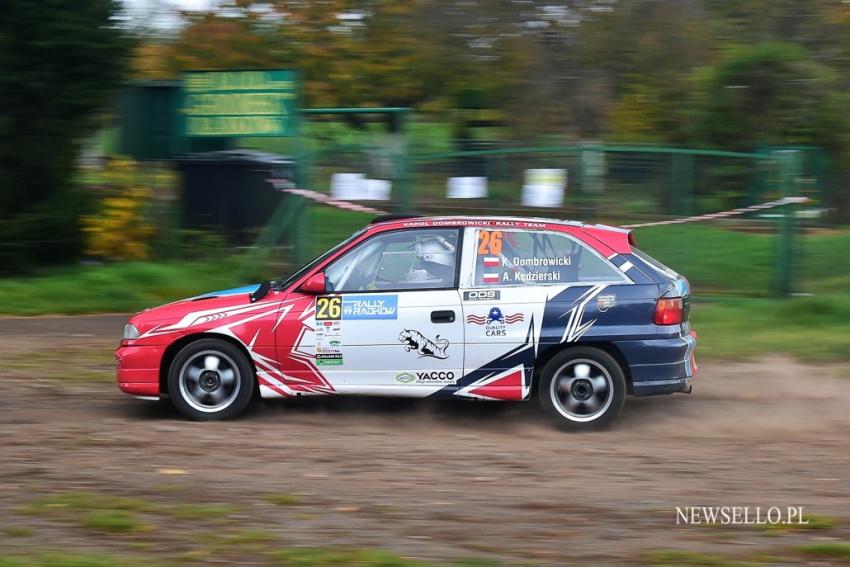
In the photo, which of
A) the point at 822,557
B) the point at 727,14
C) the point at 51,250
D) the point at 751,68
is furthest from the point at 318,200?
the point at 727,14

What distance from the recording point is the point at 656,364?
8062 millimetres

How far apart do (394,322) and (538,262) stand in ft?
3.85

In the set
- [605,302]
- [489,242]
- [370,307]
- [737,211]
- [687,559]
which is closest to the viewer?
[687,559]

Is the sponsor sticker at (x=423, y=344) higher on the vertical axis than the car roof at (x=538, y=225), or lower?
lower

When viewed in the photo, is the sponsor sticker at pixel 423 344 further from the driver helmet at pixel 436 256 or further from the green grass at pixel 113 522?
the green grass at pixel 113 522

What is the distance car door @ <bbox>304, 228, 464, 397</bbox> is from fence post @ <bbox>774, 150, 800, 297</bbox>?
258 inches

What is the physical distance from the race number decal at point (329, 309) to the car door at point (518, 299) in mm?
948

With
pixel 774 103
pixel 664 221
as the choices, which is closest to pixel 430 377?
pixel 664 221

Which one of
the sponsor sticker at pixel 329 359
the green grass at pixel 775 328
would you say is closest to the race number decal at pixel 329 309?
the sponsor sticker at pixel 329 359

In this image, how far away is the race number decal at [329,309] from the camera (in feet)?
26.9

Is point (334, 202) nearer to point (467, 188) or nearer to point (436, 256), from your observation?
point (467, 188)

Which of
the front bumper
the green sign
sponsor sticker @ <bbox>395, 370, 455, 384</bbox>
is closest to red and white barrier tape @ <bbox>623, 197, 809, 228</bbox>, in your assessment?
the green sign

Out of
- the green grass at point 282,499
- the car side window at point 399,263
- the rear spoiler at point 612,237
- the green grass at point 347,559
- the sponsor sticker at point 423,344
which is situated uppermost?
the rear spoiler at point 612,237

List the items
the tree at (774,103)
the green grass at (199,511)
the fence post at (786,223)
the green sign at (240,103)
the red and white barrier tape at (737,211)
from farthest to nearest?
1. the tree at (774,103)
2. the green sign at (240,103)
3. the red and white barrier tape at (737,211)
4. the fence post at (786,223)
5. the green grass at (199,511)
